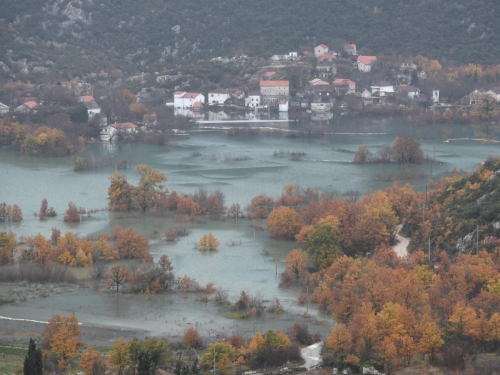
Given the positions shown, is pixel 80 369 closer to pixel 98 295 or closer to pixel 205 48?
pixel 98 295

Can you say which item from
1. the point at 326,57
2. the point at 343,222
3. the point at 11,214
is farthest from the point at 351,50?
the point at 343,222

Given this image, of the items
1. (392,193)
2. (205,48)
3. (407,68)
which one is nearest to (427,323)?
(392,193)

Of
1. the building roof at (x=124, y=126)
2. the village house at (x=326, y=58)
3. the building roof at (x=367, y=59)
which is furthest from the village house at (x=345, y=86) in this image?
the building roof at (x=124, y=126)

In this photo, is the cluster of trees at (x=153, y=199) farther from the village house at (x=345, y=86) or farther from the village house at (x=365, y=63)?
the village house at (x=365, y=63)

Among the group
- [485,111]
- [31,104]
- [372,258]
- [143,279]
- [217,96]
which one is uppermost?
[217,96]

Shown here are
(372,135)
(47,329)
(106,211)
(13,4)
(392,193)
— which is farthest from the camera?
(13,4)

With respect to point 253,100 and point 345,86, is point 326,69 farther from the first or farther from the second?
point 253,100
